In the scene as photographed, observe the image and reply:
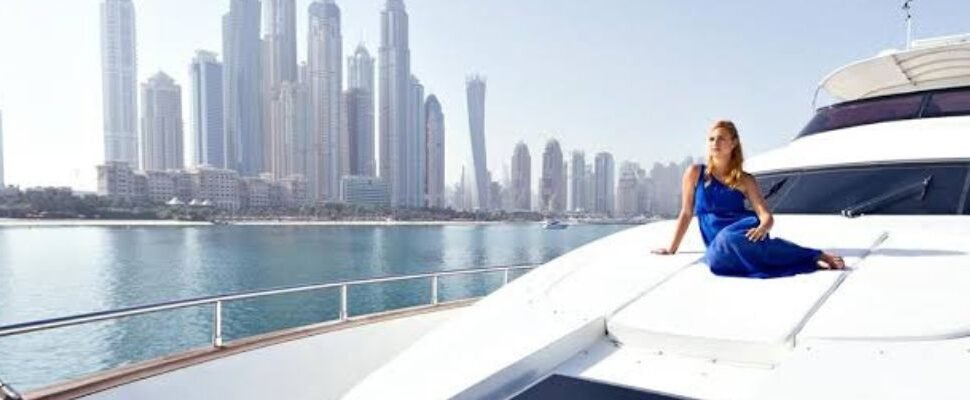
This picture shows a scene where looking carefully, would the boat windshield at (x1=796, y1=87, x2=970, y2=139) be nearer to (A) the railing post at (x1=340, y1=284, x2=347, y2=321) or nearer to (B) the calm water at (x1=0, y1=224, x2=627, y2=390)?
(A) the railing post at (x1=340, y1=284, x2=347, y2=321)

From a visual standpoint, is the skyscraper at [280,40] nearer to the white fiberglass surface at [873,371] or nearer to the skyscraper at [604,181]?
the skyscraper at [604,181]

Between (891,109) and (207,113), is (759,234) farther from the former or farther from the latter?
(207,113)

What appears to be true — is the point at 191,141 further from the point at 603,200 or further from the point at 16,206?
the point at 603,200

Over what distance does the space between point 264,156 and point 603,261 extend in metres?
151

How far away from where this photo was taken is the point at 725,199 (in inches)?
107

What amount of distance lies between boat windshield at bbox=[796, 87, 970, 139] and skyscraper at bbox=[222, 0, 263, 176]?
150 meters

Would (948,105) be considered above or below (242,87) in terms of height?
below

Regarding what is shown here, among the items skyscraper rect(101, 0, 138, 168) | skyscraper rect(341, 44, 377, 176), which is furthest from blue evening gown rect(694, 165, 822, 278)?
skyscraper rect(101, 0, 138, 168)

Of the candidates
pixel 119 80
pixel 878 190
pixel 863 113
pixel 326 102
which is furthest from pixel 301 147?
pixel 878 190

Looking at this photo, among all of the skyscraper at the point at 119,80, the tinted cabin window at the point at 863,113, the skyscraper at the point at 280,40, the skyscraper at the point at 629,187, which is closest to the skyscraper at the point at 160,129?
the skyscraper at the point at 119,80

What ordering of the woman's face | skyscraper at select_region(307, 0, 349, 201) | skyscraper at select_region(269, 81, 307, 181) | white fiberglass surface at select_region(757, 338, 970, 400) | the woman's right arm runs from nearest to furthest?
white fiberglass surface at select_region(757, 338, 970, 400) → the woman's face → the woman's right arm → skyscraper at select_region(307, 0, 349, 201) → skyscraper at select_region(269, 81, 307, 181)

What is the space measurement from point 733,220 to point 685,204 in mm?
262

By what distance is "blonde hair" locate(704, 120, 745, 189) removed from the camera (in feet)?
8.50

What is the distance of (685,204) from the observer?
9.47 ft
